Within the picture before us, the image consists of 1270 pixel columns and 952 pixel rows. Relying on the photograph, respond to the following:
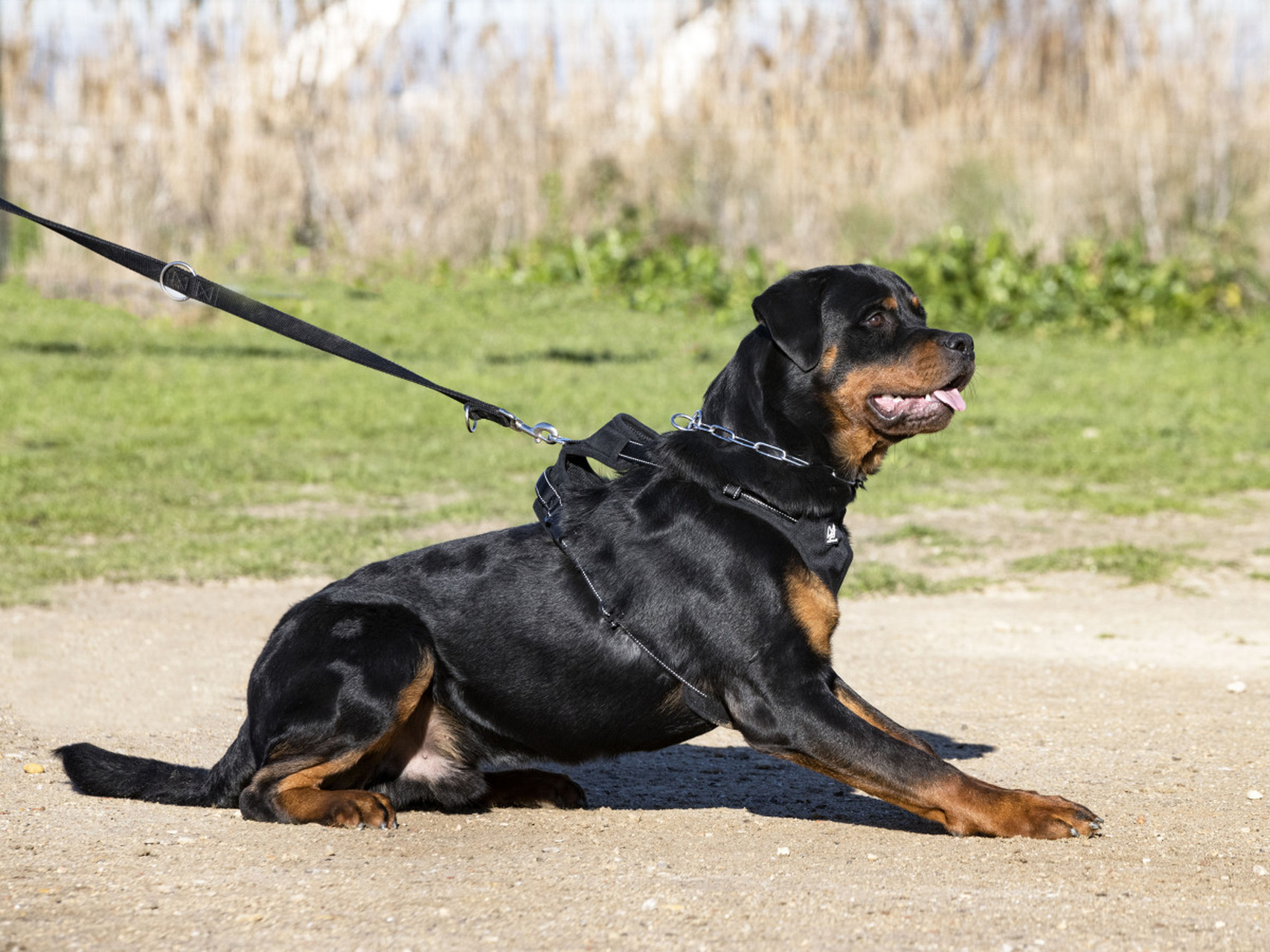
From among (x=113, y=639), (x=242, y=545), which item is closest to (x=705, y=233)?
(x=242, y=545)

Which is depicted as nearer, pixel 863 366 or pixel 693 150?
pixel 863 366

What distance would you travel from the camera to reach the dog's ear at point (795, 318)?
405cm

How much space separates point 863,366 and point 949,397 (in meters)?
0.27

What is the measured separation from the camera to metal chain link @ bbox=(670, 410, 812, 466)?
402 cm

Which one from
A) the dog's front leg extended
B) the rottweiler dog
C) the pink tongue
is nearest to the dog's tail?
the rottweiler dog

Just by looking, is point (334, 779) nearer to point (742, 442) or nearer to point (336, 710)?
point (336, 710)

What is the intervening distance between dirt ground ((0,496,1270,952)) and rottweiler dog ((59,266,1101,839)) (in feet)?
0.53

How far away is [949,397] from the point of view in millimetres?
4184

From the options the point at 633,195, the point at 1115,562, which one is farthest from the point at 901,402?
the point at 633,195

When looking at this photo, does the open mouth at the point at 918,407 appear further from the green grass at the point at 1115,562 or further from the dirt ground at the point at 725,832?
the green grass at the point at 1115,562

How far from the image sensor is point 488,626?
406 centimetres

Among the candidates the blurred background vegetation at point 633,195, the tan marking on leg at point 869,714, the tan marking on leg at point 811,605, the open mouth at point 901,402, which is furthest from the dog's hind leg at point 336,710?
the blurred background vegetation at point 633,195

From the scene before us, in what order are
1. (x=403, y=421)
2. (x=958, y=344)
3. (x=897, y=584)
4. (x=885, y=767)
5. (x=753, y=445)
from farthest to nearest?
(x=403, y=421) < (x=897, y=584) < (x=958, y=344) < (x=753, y=445) < (x=885, y=767)

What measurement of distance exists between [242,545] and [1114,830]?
5.58m
